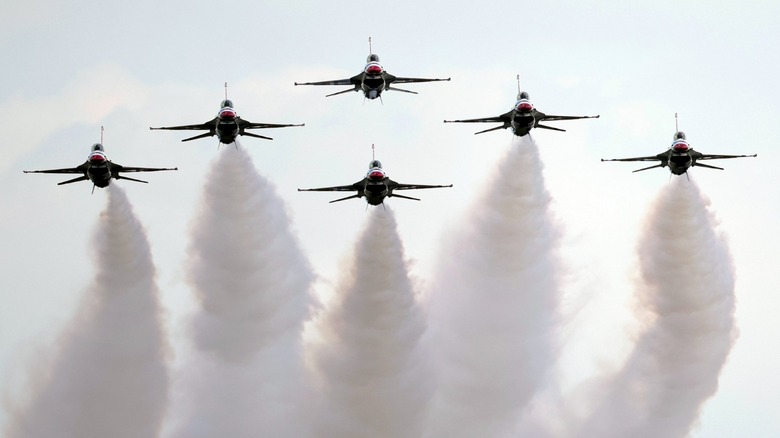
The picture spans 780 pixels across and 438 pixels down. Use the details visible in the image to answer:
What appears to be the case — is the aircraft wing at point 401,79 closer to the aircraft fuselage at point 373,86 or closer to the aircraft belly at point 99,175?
Answer: the aircraft fuselage at point 373,86

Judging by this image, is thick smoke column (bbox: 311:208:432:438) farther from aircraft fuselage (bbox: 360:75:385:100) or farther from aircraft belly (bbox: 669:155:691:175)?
aircraft belly (bbox: 669:155:691:175)

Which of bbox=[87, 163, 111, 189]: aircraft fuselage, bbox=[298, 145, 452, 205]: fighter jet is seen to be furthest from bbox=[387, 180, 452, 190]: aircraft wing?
bbox=[87, 163, 111, 189]: aircraft fuselage

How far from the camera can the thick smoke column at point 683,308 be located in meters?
187

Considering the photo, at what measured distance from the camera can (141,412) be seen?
188 meters

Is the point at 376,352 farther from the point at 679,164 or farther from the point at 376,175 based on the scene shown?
the point at 679,164

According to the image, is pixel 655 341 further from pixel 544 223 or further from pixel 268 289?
pixel 268 289

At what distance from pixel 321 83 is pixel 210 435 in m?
23.5

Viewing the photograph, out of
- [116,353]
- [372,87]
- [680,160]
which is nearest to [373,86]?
[372,87]

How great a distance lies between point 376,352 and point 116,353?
1649cm

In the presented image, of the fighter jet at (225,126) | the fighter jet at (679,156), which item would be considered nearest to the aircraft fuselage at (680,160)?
the fighter jet at (679,156)

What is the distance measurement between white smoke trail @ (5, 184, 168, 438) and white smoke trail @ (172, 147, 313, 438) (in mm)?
2547

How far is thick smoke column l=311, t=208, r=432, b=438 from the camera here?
18462cm

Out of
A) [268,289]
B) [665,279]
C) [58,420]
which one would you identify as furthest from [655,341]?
[58,420]

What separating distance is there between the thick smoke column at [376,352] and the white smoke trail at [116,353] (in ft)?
36.2
